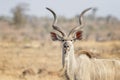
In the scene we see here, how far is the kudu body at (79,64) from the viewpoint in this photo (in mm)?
10328

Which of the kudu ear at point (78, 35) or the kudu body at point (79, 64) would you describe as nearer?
the kudu body at point (79, 64)

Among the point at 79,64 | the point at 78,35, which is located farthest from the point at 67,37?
the point at 79,64

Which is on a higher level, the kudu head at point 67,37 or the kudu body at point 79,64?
the kudu head at point 67,37

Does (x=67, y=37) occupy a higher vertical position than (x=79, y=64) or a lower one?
higher

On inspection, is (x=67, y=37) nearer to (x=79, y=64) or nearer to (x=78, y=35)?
(x=78, y=35)

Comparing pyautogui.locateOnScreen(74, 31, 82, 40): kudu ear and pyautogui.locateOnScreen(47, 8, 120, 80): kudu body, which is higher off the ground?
pyautogui.locateOnScreen(74, 31, 82, 40): kudu ear

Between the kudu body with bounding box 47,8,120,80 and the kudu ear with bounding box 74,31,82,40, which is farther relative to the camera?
the kudu ear with bounding box 74,31,82,40

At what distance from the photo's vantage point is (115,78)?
1072cm

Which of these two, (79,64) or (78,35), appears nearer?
(79,64)

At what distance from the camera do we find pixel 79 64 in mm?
10617

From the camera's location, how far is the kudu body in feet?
33.9

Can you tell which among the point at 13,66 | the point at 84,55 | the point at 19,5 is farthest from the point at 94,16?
the point at 84,55

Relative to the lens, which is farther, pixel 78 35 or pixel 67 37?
pixel 78 35

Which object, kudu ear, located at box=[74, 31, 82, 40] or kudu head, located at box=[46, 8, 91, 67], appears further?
kudu ear, located at box=[74, 31, 82, 40]
